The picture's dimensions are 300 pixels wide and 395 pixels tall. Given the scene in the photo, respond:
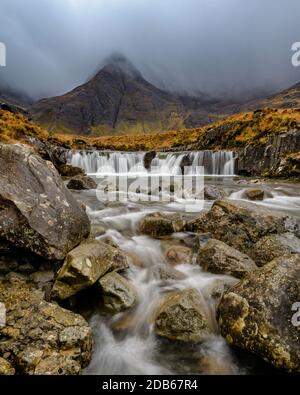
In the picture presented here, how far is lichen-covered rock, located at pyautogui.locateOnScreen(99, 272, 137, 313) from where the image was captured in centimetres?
554

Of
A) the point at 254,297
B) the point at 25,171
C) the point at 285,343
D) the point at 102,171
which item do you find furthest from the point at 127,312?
the point at 102,171

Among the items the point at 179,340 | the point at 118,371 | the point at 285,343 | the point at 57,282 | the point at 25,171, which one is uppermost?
the point at 25,171

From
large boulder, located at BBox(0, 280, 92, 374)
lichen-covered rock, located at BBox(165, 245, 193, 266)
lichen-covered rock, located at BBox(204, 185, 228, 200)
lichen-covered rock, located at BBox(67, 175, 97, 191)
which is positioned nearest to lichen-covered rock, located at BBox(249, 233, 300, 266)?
lichen-covered rock, located at BBox(165, 245, 193, 266)

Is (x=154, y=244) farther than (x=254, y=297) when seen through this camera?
Yes

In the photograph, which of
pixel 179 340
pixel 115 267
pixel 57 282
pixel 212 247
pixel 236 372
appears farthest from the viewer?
pixel 212 247

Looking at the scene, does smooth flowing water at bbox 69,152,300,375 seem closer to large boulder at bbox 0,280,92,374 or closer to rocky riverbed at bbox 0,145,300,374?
rocky riverbed at bbox 0,145,300,374

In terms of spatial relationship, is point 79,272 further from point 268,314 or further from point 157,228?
point 157,228

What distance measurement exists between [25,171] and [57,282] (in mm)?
2901

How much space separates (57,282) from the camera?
5.37 meters

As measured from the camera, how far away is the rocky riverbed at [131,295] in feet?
14.1

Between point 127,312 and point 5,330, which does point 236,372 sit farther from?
point 5,330

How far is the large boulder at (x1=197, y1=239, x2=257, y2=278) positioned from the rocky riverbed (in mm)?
26

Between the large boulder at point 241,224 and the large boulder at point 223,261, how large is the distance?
112cm

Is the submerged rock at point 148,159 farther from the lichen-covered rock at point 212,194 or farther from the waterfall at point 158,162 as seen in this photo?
the lichen-covered rock at point 212,194
